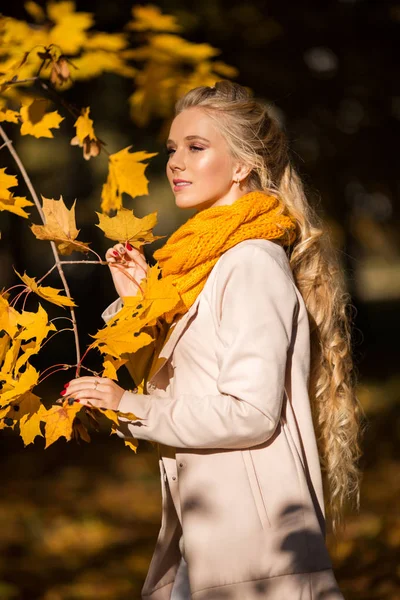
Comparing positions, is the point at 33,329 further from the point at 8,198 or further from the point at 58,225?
the point at 8,198

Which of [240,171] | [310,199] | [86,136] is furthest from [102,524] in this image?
[240,171]

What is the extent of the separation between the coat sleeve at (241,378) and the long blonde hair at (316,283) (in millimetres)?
345

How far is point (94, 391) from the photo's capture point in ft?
6.41

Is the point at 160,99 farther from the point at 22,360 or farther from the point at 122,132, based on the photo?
the point at 122,132

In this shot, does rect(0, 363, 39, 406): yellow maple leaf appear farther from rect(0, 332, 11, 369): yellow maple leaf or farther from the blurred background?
the blurred background

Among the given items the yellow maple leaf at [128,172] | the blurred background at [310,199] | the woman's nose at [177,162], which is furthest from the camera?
the blurred background at [310,199]

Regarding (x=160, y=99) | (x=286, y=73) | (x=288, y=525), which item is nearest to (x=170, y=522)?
(x=288, y=525)

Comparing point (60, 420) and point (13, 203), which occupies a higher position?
point (13, 203)

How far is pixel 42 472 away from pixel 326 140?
390 centimetres

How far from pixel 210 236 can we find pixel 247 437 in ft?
1.75

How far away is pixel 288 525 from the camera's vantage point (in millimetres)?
1986

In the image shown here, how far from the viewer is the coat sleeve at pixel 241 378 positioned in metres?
1.91

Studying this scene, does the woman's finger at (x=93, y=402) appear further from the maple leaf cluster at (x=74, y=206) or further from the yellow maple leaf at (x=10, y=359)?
the yellow maple leaf at (x=10, y=359)

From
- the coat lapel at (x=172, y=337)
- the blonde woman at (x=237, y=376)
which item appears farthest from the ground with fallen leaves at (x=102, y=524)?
the coat lapel at (x=172, y=337)
